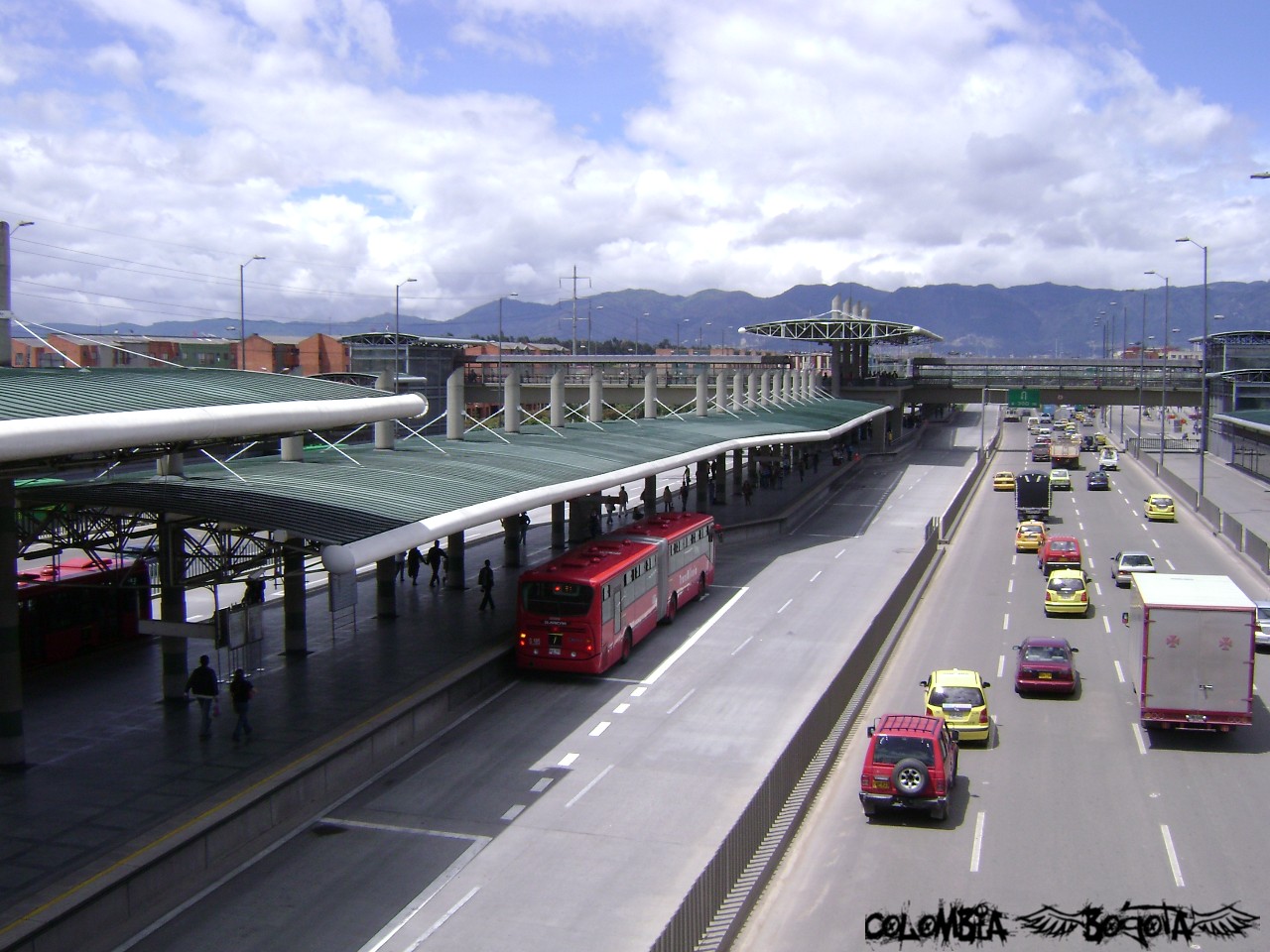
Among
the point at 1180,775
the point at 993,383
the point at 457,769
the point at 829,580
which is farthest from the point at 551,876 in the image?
the point at 993,383

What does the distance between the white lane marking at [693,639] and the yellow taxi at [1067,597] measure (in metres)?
8.69

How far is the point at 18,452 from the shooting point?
37.9ft

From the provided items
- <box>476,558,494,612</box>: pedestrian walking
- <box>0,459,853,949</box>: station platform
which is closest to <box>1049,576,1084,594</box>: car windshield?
<box>0,459,853,949</box>: station platform

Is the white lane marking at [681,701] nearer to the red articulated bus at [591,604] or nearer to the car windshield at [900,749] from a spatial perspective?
the red articulated bus at [591,604]

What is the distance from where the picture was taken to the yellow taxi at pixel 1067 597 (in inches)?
1267

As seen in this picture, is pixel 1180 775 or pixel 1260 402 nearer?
pixel 1180 775

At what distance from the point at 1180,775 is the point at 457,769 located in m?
11.8

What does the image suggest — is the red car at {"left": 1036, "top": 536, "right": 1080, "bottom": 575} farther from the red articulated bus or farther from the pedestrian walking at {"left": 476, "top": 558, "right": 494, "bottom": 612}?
the pedestrian walking at {"left": 476, "top": 558, "right": 494, "bottom": 612}

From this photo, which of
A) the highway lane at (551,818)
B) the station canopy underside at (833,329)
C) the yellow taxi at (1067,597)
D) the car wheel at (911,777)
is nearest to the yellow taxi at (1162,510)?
the yellow taxi at (1067,597)

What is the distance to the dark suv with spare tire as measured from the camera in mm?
16922

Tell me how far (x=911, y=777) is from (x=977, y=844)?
49.4 inches

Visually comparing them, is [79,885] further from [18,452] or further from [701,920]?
[701,920]

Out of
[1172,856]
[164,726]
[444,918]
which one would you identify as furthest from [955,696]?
[164,726]

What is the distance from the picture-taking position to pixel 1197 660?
20344 mm
